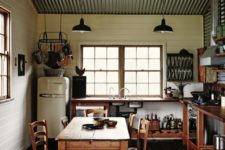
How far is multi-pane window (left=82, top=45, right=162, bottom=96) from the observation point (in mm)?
8234

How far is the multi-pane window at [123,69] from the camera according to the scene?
823cm

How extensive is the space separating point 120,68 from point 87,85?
91 cm

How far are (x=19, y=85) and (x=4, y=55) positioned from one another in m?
0.92

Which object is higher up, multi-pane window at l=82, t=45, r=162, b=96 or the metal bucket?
multi-pane window at l=82, t=45, r=162, b=96

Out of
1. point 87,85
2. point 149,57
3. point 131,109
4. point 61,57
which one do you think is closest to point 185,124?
point 131,109

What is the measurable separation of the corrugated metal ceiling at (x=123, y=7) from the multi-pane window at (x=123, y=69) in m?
0.86

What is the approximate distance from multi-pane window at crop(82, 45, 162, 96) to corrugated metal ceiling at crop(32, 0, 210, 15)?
0.86 m

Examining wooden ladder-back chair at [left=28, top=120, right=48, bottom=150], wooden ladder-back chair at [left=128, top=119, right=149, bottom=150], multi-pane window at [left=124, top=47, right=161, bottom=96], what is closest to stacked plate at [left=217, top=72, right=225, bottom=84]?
multi-pane window at [left=124, top=47, right=161, bottom=96]

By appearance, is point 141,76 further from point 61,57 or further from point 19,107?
point 19,107

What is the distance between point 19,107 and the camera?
21.8 feet

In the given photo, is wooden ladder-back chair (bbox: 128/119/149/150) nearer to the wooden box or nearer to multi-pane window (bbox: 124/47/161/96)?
the wooden box

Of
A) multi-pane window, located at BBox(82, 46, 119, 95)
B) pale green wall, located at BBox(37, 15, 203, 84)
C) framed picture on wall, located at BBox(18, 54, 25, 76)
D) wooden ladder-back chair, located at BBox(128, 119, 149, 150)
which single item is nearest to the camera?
wooden ladder-back chair, located at BBox(128, 119, 149, 150)

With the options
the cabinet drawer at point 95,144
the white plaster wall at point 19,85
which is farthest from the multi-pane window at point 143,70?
the cabinet drawer at point 95,144

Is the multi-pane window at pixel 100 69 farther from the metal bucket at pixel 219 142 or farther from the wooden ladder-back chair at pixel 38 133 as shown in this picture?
the metal bucket at pixel 219 142
